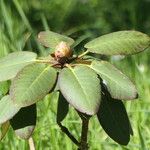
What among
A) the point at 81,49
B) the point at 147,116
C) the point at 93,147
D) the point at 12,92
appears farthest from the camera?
the point at 147,116

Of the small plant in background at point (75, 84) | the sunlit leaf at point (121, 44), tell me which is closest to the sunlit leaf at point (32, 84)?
the small plant in background at point (75, 84)

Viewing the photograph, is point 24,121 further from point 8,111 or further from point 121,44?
point 121,44

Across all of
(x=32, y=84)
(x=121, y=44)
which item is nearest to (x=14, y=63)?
(x=32, y=84)

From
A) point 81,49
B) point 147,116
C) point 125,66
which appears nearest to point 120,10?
point 125,66

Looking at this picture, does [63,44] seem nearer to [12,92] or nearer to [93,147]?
[12,92]

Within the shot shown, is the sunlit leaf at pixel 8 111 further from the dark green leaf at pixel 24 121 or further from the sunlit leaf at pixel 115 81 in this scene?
the sunlit leaf at pixel 115 81

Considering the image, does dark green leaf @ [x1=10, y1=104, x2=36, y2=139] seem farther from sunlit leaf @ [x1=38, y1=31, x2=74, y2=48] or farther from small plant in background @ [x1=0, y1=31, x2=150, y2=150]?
sunlit leaf @ [x1=38, y1=31, x2=74, y2=48]

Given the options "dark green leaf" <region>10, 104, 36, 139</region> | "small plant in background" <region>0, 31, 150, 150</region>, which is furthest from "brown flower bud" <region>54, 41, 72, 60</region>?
"dark green leaf" <region>10, 104, 36, 139</region>
